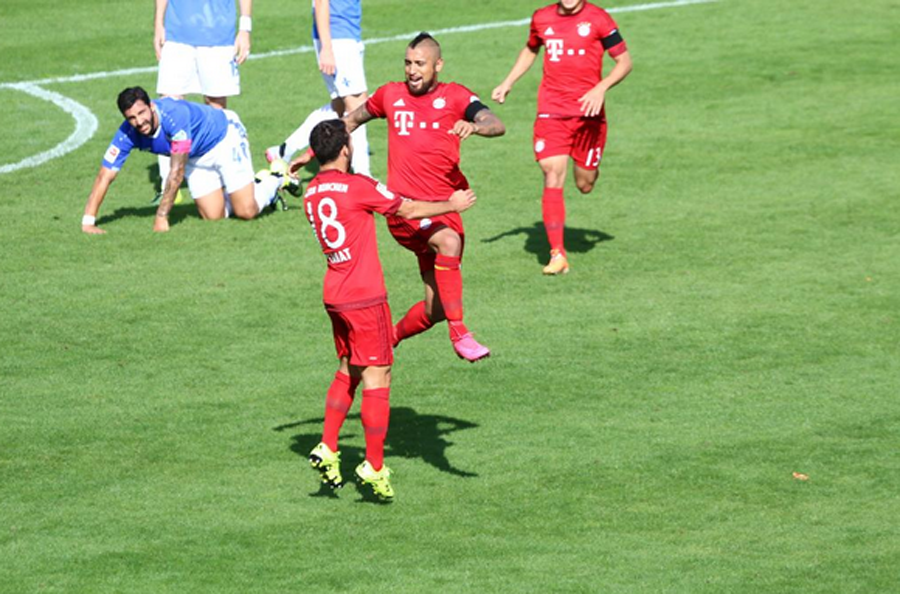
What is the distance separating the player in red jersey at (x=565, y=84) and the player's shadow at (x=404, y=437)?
11.5ft

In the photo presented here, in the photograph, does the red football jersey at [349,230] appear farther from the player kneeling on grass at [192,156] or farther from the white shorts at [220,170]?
the white shorts at [220,170]

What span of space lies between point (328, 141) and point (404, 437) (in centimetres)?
242

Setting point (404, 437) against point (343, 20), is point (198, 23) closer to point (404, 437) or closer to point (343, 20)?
point (343, 20)

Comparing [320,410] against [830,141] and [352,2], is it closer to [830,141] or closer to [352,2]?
[352,2]

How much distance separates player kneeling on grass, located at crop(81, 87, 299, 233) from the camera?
14.4 meters

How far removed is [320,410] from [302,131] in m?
5.96

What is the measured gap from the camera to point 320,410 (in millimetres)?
10766

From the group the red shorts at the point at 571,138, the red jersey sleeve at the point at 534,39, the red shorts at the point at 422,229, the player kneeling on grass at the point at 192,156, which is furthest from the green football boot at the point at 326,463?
the red jersey sleeve at the point at 534,39

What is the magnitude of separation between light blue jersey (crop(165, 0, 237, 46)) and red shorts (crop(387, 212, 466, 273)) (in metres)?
5.81

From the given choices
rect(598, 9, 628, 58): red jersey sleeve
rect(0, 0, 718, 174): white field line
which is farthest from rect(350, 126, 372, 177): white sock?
rect(0, 0, 718, 174): white field line

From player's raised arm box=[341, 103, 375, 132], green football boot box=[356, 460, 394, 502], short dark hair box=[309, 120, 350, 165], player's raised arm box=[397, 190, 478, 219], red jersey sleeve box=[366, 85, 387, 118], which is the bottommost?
green football boot box=[356, 460, 394, 502]

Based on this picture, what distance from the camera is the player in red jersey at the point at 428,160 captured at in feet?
35.0

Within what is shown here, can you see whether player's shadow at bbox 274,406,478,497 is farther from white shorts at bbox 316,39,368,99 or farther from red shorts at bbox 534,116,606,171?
white shorts at bbox 316,39,368,99

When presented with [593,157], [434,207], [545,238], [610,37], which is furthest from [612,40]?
[434,207]
